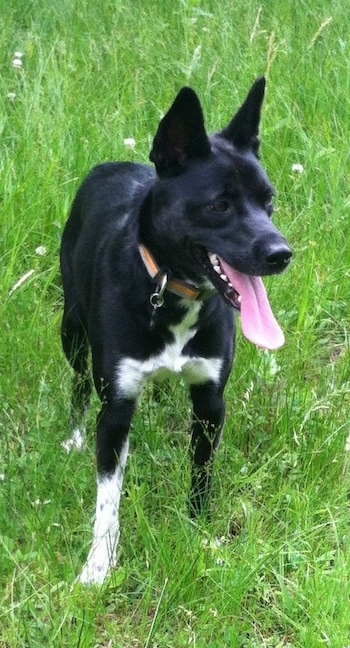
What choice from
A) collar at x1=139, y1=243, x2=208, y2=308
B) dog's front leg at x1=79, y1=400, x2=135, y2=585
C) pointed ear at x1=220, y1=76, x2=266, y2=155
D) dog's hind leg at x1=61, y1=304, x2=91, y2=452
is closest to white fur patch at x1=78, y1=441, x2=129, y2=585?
dog's front leg at x1=79, y1=400, x2=135, y2=585

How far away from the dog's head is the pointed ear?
0.09 m

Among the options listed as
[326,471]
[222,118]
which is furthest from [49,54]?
[326,471]

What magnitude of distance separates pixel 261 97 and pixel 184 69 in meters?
2.05

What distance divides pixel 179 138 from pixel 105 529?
117 centimetres

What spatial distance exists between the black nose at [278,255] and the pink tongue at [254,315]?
5.7 inches

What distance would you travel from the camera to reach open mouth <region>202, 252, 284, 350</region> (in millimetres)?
2789

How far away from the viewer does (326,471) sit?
3.28 meters

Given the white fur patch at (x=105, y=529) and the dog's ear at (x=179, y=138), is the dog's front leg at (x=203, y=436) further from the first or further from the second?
the dog's ear at (x=179, y=138)

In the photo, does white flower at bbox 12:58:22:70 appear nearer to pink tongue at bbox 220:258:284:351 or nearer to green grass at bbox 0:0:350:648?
green grass at bbox 0:0:350:648

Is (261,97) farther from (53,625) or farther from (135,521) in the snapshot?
(53,625)

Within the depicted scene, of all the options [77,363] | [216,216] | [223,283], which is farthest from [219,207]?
[77,363]

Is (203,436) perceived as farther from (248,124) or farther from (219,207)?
(248,124)

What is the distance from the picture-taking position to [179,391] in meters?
3.71

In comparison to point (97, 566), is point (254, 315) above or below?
above
